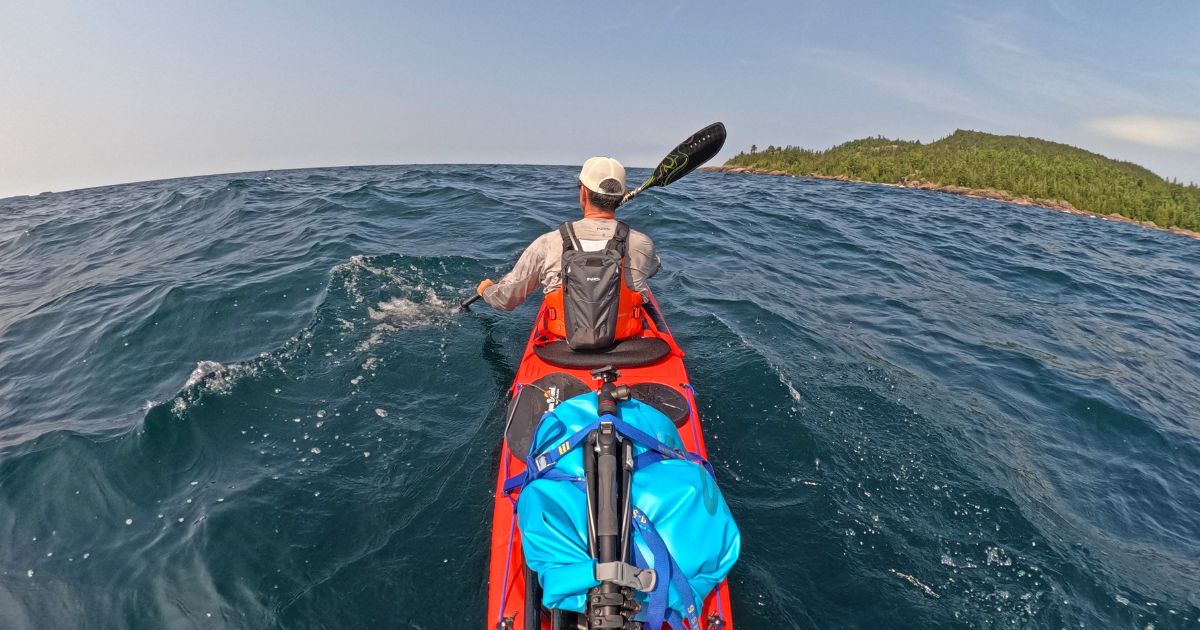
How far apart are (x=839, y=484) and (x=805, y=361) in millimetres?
2358

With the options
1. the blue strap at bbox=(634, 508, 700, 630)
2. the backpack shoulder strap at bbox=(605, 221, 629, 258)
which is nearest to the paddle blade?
the backpack shoulder strap at bbox=(605, 221, 629, 258)

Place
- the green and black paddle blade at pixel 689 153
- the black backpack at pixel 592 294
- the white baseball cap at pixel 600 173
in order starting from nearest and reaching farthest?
1. the black backpack at pixel 592 294
2. the white baseball cap at pixel 600 173
3. the green and black paddle blade at pixel 689 153

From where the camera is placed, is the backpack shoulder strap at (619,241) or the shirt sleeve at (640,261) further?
the shirt sleeve at (640,261)

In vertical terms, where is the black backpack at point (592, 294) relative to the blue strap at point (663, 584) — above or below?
above

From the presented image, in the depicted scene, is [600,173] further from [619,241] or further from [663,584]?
[663,584]

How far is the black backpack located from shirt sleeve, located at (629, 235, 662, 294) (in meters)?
0.39

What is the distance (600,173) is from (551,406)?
6.90 ft

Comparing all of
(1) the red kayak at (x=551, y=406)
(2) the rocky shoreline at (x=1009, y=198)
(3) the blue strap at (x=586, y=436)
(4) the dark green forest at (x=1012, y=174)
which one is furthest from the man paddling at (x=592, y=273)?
(4) the dark green forest at (x=1012, y=174)

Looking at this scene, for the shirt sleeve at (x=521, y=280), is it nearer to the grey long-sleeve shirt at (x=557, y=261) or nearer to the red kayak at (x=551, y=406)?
the grey long-sleeve shirt at (x=557, y=261)

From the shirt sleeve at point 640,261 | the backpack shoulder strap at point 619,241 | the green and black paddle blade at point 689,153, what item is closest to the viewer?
the backpack shoulder strap at point 619,241

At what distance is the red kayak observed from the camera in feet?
7.97

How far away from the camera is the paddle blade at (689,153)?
21.6 ft

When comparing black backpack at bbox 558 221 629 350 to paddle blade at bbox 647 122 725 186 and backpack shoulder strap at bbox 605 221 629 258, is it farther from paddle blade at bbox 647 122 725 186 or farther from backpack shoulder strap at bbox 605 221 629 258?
paddle blade at bbox 647 122 725 186

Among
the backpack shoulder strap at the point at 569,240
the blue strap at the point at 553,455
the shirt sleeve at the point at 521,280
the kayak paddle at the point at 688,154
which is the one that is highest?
the kayak paddle at the point at 688,154
